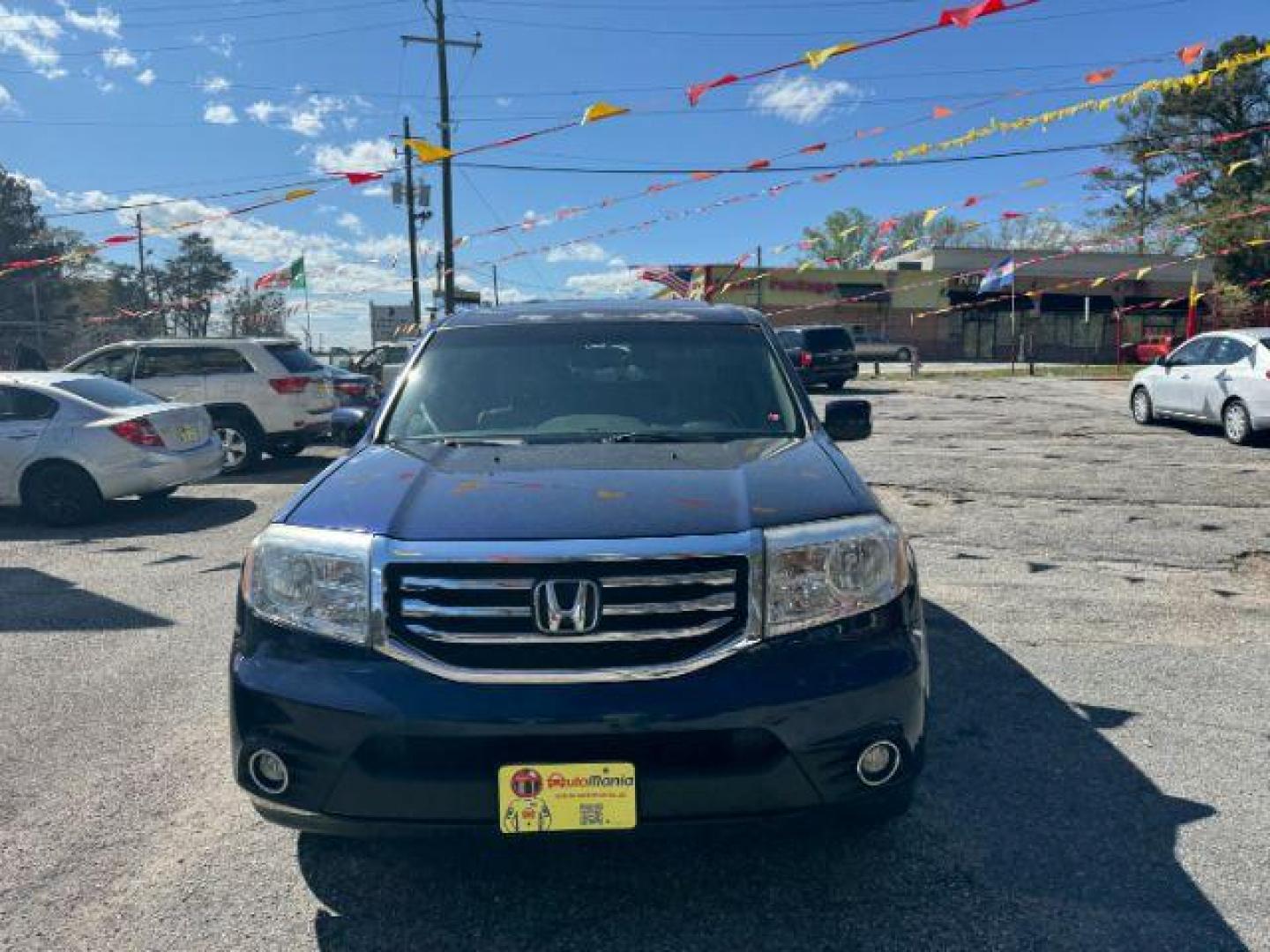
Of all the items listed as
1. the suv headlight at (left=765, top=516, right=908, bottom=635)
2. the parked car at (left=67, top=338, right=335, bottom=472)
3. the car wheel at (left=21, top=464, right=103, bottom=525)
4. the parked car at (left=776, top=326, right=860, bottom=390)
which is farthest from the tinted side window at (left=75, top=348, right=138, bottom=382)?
the parked car at (left=776, top=326, right=860, bottom=390)

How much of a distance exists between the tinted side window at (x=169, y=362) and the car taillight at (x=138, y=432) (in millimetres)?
2851

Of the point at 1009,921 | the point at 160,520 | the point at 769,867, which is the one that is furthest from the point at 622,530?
the point at 160,520

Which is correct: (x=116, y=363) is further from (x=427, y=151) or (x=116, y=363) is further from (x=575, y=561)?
(x=575, y=561)

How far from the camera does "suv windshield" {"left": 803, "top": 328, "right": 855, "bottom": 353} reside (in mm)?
24359

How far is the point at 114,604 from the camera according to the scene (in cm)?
576

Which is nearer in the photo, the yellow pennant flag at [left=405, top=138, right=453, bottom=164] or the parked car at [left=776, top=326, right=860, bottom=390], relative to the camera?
the yellow pennant flag at [left=405, top=138, right=453, bottom=164]

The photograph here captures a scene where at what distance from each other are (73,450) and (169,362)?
3160 millimetres

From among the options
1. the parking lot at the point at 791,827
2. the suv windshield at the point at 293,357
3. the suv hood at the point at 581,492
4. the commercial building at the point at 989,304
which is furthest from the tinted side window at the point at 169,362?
the commercial building at the point at 989,304

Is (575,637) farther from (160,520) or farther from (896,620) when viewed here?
(160,520)

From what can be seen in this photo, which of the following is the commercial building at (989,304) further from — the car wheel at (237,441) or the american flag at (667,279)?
the car wheel at (237,441)

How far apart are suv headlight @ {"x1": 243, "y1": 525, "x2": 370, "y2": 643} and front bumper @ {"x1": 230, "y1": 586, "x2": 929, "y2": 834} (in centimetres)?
10

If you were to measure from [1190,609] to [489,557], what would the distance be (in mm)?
4694

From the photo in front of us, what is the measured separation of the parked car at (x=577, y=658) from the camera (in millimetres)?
2217

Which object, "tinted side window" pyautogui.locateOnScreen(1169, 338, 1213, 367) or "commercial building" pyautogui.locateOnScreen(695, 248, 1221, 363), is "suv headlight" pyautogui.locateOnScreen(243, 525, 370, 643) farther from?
"commercial building" pyautogui.locateOnScreen(695, 248, 1221, 363)
